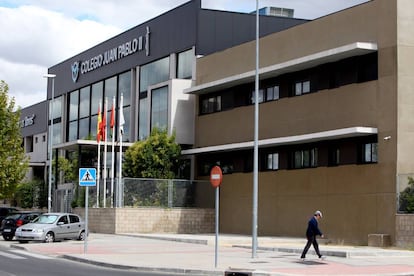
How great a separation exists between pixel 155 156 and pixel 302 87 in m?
11.0

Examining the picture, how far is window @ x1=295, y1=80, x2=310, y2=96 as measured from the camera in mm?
36625

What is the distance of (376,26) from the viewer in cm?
3209

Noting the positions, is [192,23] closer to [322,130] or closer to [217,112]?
[217,112]

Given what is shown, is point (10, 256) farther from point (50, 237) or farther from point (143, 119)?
point (143, 119)

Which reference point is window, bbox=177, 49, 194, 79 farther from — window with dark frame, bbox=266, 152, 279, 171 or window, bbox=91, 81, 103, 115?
window, bbox=91, 81, 103, 115

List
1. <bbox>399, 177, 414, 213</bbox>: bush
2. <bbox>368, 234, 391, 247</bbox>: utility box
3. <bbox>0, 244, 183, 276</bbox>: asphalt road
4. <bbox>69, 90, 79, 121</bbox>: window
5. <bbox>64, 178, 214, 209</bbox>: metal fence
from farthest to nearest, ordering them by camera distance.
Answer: <bbox>69, 90, 79, 121</bbox>: window < <bbox>64, 178, 214, 209</bbox>: metal fence < <bbox>368, 234, 391, 247</bbox>: utility box < <bbox>399, 177, 414, 213</bbox>: bush < <bbox>0, 244, 183, 276</bbox>: asphalt road

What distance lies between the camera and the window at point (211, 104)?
4397cm

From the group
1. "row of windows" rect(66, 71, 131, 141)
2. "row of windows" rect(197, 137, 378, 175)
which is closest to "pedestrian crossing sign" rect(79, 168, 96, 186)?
"row of windows" rect(197, 137, 378, 175)

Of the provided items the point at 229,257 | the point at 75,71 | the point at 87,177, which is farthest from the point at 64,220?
the point at 75,71

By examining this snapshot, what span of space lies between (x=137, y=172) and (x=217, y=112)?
5945 mm

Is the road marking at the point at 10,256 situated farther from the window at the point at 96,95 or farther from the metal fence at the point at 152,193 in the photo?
the window at the point at 96,95

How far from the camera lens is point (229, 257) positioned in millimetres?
25875

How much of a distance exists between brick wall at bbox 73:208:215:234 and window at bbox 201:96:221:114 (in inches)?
235

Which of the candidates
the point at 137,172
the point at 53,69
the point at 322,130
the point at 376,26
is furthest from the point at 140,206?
the point at 53,69
